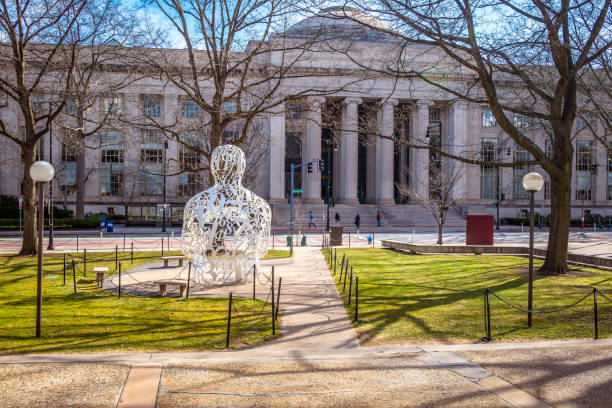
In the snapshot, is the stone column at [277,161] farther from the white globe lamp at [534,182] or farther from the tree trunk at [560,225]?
the white globe lamp at [534,182]

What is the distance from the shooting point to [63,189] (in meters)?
60.7

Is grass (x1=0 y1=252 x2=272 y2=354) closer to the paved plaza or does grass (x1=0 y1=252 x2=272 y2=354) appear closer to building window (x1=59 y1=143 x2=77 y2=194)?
the paved plaza

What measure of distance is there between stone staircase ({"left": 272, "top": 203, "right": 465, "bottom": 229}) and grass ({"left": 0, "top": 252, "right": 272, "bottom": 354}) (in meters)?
40.6

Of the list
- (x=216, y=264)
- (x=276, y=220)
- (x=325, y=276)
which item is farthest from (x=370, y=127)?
(x=276, y=220)

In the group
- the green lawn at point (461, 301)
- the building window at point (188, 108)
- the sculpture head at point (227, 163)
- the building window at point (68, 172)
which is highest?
the building window at point (188, 108)

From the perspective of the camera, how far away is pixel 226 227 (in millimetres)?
13984

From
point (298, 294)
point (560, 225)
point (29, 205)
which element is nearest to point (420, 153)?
point (560, 225)

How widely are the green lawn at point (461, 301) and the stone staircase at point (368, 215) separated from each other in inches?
1343

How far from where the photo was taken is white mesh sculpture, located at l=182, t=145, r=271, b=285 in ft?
45.4

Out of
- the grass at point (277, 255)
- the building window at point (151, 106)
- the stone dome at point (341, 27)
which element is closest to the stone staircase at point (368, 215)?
the building window at point (151, 106)

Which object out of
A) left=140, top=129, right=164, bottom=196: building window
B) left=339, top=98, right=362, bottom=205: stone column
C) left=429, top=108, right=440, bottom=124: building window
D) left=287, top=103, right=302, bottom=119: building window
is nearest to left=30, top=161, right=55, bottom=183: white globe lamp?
left=287, top=103, right=302, bottom=119: building window

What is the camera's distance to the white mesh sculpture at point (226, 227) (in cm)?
1384

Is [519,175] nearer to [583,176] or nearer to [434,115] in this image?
[583,176]

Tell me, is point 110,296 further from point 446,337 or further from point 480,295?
point 480,295
